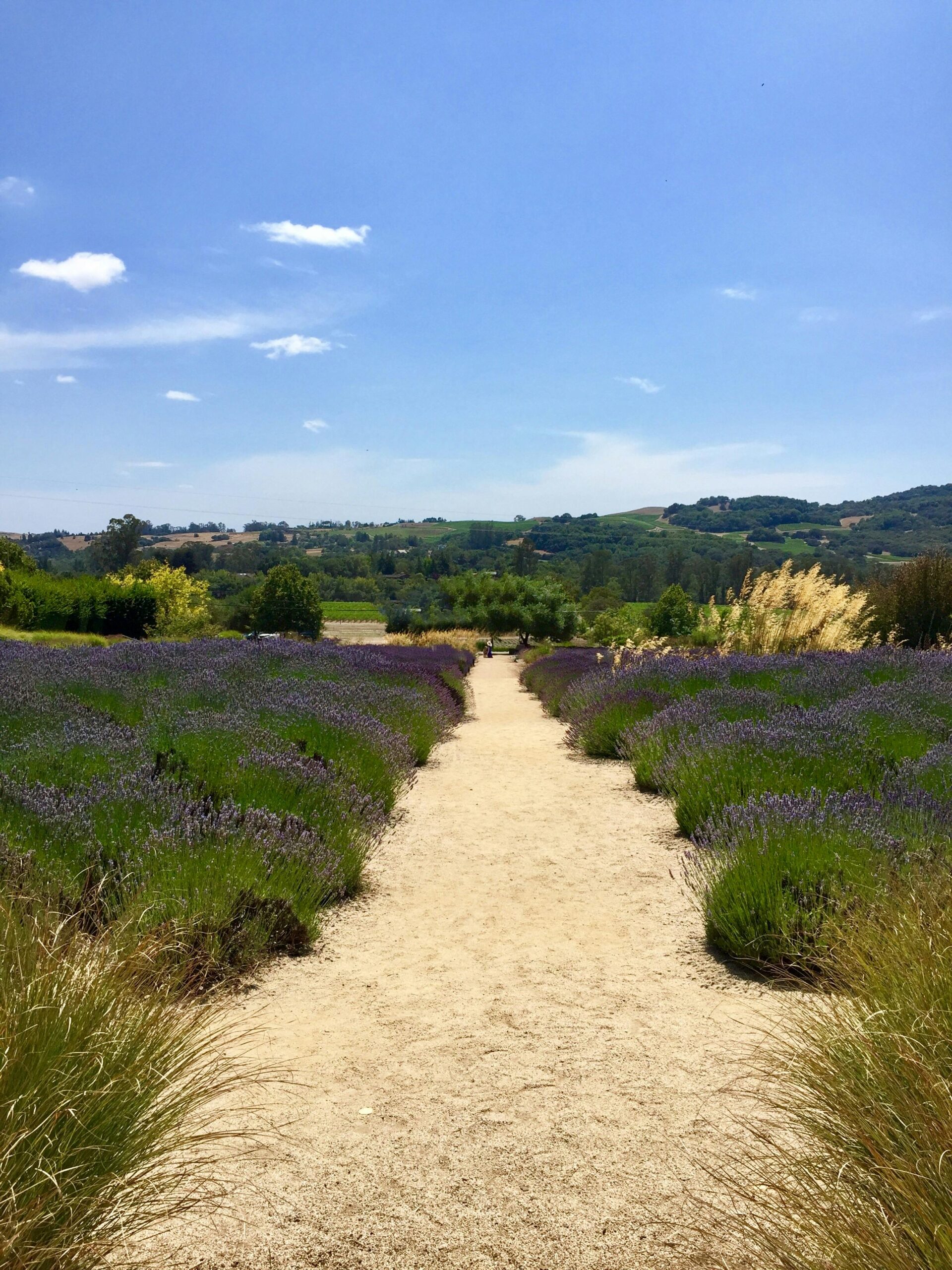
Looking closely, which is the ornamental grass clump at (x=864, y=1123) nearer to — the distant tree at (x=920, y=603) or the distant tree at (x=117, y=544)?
the distant tree at (x=920, y=603)

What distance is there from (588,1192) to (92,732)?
4829 millimetres

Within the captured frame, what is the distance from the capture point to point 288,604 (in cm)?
5544

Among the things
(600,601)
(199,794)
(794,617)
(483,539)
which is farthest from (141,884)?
(483,539)

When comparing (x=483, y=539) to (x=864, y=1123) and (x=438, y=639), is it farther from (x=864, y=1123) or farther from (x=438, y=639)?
(x=864, y=1123)

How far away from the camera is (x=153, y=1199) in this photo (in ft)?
6.71

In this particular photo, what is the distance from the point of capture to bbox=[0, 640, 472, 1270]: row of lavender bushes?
77.8 inches

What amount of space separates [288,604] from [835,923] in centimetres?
5391

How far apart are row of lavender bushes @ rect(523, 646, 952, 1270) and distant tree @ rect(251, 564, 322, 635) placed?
157 feet

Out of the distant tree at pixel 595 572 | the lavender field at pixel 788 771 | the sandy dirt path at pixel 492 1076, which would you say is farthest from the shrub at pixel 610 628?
the distant tree at pixel 595 572

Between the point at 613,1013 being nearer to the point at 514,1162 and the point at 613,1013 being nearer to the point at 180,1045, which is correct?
the point at 514,1162

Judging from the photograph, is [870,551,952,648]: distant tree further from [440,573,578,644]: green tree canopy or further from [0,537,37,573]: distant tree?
[0,537,37,573]: distant tree

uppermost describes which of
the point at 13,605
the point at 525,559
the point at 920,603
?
the point at 525,559

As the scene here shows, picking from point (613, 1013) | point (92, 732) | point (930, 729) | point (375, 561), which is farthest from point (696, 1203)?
point (375, 561)

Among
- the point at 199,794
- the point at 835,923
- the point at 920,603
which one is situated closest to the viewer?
the point at 835,923
